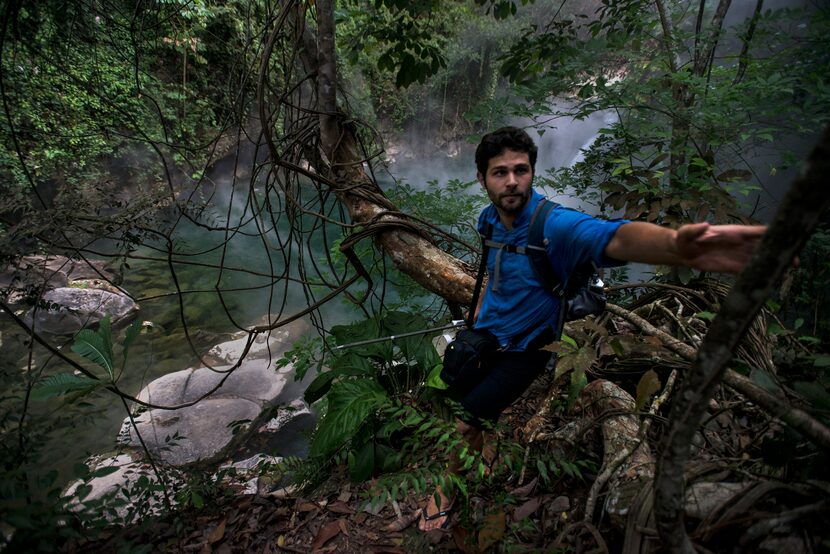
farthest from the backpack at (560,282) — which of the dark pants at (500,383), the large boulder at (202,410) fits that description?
the large boulder at (202,410)

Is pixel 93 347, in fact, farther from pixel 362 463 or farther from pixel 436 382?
pixel 436 382

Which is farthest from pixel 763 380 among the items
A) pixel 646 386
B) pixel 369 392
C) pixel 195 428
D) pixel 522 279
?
pixel 195 428

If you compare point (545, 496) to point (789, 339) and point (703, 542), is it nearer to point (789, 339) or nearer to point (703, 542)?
point (703, 542)

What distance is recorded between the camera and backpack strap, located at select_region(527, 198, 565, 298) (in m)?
1.49

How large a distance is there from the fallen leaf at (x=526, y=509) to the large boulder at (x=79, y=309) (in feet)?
24.7

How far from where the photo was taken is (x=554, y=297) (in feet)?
5.42

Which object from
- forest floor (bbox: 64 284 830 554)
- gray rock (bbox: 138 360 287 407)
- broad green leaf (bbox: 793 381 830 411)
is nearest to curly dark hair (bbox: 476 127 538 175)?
forest floor (bbox: 64 284 830 554)

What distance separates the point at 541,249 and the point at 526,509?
121 centimetres

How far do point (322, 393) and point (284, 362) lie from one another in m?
0.54

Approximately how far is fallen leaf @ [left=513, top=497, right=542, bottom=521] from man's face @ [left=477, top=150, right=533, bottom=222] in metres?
1.34

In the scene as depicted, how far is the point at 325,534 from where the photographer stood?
2.00 meters

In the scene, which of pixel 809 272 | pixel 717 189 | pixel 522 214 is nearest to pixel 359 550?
pixel 522 214

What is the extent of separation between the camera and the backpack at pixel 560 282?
4.91 ft

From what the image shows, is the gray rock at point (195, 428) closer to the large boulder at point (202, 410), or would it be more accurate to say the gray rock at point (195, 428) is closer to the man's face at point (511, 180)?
the large boulder at point (202, 410)
